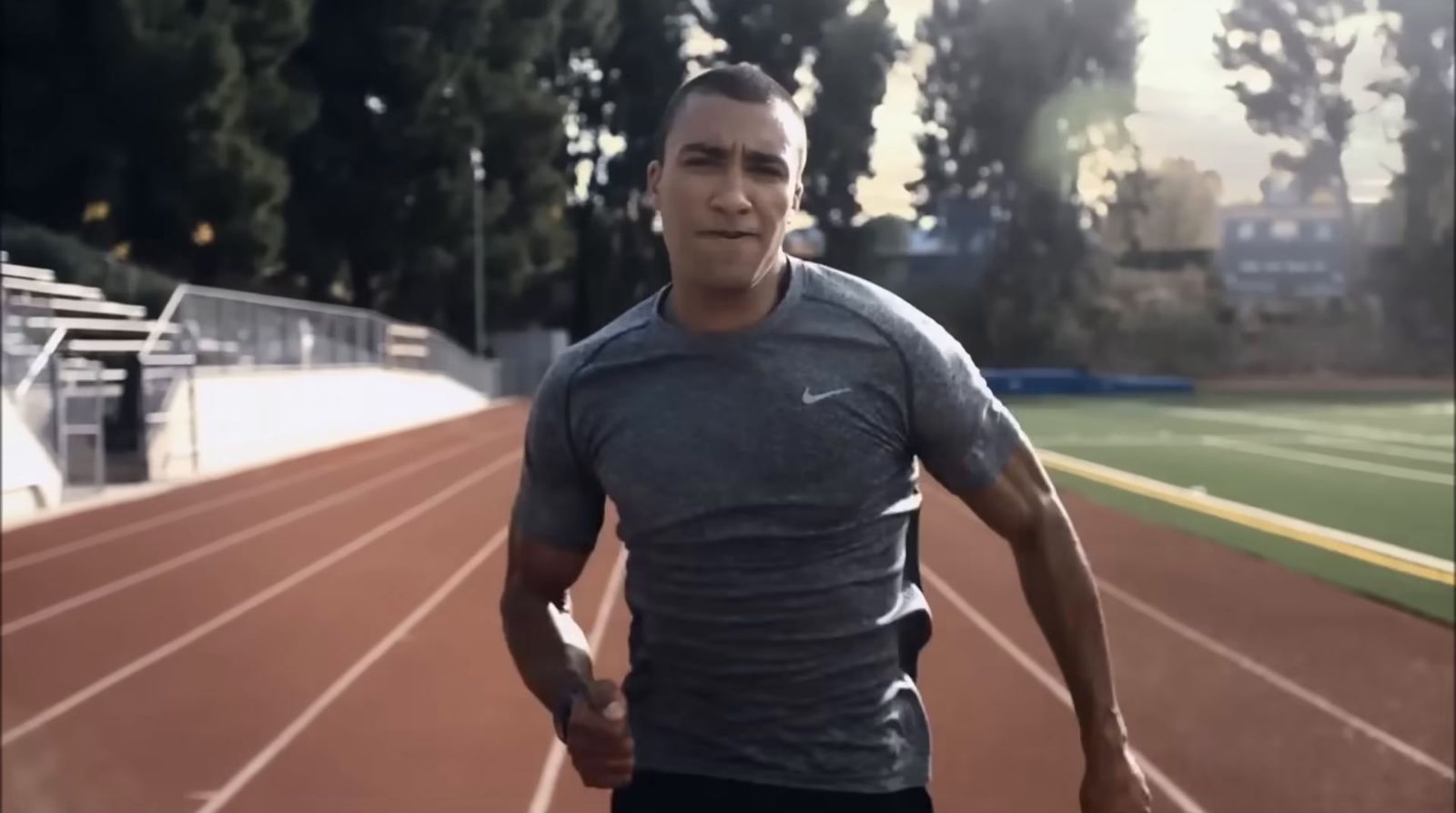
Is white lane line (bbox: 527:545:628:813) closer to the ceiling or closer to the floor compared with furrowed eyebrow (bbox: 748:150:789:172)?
closer to the floor

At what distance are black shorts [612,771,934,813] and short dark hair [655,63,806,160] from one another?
0.55 m

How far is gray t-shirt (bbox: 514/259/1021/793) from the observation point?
1.64 meters

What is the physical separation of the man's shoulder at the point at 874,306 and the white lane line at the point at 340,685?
76.3 inches


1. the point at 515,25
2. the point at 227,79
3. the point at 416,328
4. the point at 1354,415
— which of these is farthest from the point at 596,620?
the point at 1354,415

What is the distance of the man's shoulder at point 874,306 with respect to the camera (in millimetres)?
1667

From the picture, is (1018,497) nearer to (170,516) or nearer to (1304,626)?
(1304,626)

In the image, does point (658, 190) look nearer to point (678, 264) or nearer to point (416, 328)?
point (678, 264)

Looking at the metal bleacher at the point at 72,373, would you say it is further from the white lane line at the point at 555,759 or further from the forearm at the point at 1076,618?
the forearm at the point at 1076,618

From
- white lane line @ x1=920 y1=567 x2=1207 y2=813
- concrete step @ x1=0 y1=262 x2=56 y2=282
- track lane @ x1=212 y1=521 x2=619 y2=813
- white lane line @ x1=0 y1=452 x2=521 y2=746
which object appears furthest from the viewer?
concrete step @ x1=0 y1=262 x2=56 y2=282

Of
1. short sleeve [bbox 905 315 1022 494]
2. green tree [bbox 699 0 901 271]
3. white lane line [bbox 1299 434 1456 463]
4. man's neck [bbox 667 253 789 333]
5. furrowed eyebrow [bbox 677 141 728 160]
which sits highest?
green tree [bbox 699 0 901 271]

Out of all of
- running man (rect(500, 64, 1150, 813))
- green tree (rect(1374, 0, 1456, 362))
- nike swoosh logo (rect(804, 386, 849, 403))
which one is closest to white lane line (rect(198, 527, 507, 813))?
running man (rect(500, 64, 1150, 813))

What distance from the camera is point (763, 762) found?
1.69 metres

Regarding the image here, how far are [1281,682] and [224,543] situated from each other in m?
6.51

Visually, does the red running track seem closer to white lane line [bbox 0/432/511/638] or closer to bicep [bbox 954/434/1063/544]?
white lane line [bbox 0/432/511/638]
